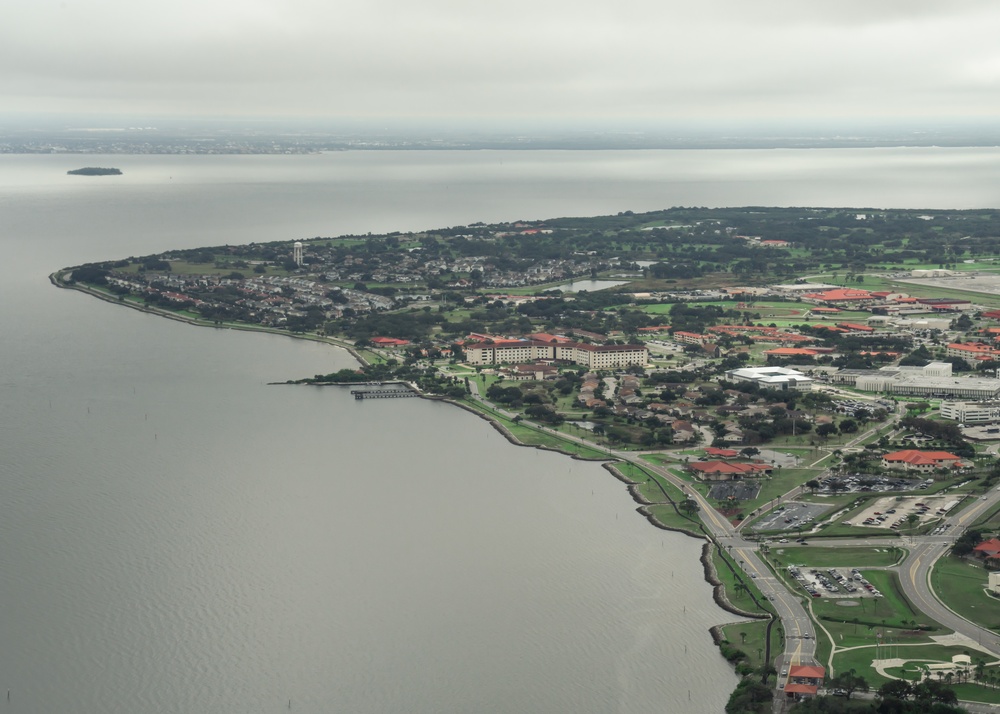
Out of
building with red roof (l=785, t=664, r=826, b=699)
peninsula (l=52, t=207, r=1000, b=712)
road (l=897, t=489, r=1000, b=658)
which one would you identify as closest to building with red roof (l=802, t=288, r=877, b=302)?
peninsula (l=52, t=207, r=1000, b=712)

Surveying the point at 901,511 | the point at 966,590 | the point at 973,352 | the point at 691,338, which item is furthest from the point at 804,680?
the point at 691,338

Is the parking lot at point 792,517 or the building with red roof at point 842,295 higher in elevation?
the building with red roof at point 842,295

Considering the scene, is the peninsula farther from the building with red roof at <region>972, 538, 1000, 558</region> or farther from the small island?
the small island

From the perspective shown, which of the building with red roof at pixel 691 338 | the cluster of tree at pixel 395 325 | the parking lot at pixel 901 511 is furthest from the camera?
the cluster of tree at pixel 395 325

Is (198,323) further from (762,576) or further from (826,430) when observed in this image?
(762,576)

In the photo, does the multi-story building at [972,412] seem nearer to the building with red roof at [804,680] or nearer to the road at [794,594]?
the road at [794,594]

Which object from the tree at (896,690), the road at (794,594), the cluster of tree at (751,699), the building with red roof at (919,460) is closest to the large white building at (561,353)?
Result: the road at (794,594)

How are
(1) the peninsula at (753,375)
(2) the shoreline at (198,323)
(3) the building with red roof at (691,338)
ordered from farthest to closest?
(3) the building with red roof at (691,338) → (2) the shoreline at (198,323) → (1) the peninsula at (753,375)
